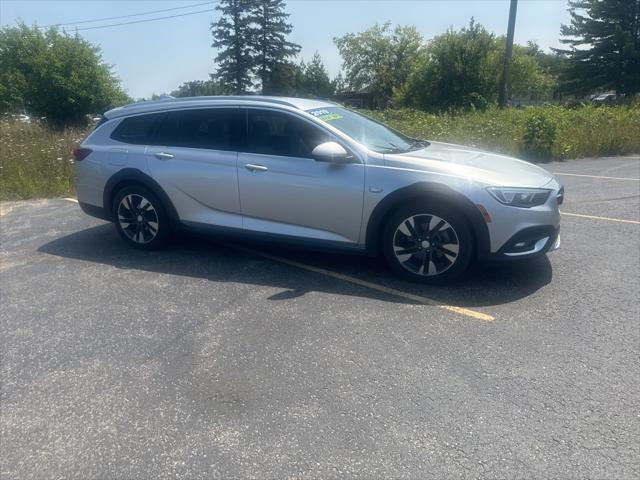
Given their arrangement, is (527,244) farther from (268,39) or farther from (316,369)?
(268,39)

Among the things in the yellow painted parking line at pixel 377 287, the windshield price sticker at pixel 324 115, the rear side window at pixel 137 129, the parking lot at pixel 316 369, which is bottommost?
the parking lot at pixel 316 369

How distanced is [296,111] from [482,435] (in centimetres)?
339

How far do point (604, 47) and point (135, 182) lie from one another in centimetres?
4864

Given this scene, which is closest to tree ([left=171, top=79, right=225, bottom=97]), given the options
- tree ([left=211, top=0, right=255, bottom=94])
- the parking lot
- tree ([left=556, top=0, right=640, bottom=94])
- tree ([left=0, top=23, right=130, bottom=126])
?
tree ([left=211, top=0, right=255, bottom=94])

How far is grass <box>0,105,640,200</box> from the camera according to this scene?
970cm

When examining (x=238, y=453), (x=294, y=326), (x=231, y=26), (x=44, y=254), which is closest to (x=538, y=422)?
(x=238, y=453)

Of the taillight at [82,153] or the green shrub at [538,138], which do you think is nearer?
the taillight at [82,153]

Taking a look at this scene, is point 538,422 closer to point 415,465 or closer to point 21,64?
point 415,465

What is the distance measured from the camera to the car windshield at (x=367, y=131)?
5.05 metres

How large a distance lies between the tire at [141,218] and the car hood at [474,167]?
2.51 meters

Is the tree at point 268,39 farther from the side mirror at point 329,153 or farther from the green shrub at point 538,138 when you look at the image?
the side mirror at point 329,153

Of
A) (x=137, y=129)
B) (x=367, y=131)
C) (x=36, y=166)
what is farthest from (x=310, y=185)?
(x=36, y=166)

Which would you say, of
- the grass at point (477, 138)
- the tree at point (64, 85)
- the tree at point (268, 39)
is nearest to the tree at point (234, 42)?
the tree at point (268, 39)

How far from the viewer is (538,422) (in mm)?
2793
